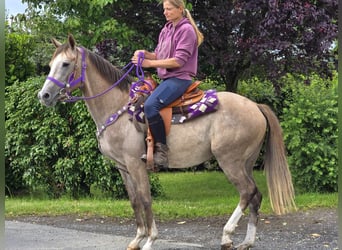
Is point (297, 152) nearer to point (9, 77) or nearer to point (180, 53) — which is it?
point (180, 53)

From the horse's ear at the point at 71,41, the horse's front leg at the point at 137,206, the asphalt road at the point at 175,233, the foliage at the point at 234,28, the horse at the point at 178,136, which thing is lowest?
the asphalt road at the point at 175,233

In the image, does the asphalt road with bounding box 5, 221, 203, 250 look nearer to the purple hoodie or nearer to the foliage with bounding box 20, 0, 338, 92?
the purple hoodie

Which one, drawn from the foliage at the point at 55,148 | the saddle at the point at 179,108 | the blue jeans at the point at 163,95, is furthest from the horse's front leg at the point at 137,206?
the foliage at the point at 55,148

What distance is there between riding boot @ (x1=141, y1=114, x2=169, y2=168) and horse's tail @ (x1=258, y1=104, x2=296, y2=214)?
122 centimetres

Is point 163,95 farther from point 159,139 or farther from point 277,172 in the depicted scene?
point 277,172

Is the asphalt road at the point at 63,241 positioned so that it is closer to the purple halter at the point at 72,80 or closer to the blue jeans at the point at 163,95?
the blue jeans at the point at 163,95

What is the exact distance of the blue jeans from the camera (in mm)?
5258

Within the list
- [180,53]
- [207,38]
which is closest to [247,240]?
[180,53]

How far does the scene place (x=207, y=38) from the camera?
8.98 metres

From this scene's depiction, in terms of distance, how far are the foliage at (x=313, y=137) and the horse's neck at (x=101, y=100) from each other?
4330mm

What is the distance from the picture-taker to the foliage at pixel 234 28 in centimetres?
818

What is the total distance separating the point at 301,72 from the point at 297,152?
1.41 metres

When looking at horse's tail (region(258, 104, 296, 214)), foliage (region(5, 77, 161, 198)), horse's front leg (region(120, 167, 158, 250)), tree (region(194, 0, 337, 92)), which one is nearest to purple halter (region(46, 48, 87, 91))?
horse's front leg (region(120, 167, 158, 250))

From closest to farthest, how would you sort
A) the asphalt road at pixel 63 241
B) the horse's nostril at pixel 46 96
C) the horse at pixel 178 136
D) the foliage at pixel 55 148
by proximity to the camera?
the horse's nostril at pixel 46 96 → the horse at pixel 178 136 → the asphalt road at pixel 63 241 → the foliage at pixel 55 148
